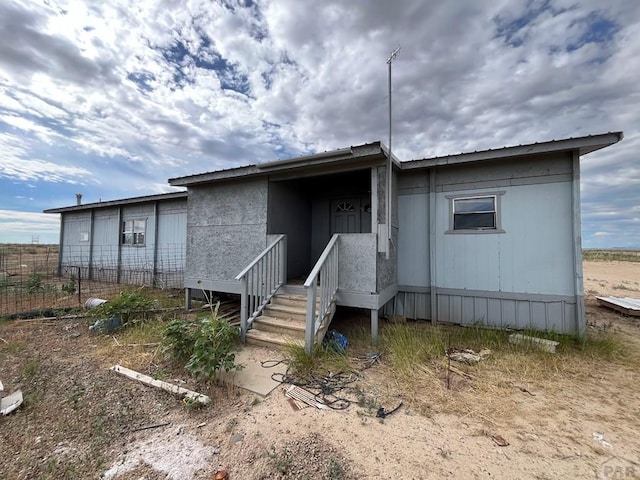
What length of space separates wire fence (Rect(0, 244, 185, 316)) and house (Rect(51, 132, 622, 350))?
3555 mm

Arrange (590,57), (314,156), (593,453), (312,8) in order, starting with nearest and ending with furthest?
(593,453) → (314,156) → (312,8) → (590,57)

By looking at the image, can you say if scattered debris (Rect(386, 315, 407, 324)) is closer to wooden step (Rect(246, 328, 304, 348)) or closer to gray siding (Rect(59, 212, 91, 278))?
wooden step (Rect(246, 328, 304, 348))

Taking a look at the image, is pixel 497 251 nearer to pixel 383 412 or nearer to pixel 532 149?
pixel 532 149

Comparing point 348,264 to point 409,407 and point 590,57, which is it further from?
point 590,57

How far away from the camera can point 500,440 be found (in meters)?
2.20

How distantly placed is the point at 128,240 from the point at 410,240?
34.8ft

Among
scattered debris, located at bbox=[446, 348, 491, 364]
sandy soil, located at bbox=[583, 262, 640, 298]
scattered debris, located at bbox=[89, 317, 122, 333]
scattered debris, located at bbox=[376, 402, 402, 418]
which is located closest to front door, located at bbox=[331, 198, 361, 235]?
scattered debris, located at bbox=[446, 348, 491, 364]

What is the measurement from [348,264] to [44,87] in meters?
9.58

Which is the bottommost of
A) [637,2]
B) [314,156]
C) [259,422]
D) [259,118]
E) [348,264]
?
[259,422]

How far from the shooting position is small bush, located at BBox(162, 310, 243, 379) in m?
3.02

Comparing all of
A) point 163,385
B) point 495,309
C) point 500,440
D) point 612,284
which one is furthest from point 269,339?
point 612,284

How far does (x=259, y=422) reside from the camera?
8.07ft

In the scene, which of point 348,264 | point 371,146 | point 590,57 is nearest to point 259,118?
point 371,146

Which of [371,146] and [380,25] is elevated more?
[380,25]
